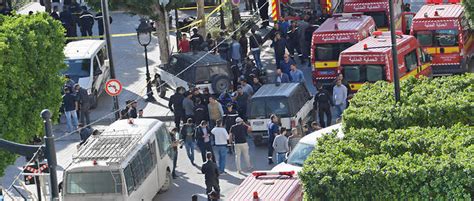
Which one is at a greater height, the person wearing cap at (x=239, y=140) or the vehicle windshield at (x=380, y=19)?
the vehicle windshield at (x=380, y=19)

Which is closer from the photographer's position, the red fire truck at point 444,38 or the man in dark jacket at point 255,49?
the red fire truck at point 444,38

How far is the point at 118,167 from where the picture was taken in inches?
1014

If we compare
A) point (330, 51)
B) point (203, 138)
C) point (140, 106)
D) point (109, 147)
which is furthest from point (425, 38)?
point (109, 147)

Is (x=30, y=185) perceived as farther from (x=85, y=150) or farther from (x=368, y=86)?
(x=368, y=86)

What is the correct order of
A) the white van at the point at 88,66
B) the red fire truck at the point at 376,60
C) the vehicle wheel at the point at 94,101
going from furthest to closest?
the vehicle wheel at the point at 94,101 → the white van at the point at 88,66 → the red fire truck at the point at 376,60

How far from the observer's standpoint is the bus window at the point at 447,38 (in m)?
37.6

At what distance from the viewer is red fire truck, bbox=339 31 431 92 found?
3381cm

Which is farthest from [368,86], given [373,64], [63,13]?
[63,13]

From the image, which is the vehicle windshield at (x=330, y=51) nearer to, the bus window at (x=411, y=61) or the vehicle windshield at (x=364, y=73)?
the bus window at (x=411, y=61)

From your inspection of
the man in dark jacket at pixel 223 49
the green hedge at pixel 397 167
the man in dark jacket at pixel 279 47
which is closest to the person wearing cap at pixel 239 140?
the man in dark jacket at pixel 279 47

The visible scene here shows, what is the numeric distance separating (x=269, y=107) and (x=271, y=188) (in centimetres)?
789

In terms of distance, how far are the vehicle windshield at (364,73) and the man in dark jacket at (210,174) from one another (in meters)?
7.73

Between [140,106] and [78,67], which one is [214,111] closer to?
[140,106]

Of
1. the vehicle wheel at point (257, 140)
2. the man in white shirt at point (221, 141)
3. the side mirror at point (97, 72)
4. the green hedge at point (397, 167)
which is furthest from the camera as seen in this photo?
the side mirror at point (97, 72)
